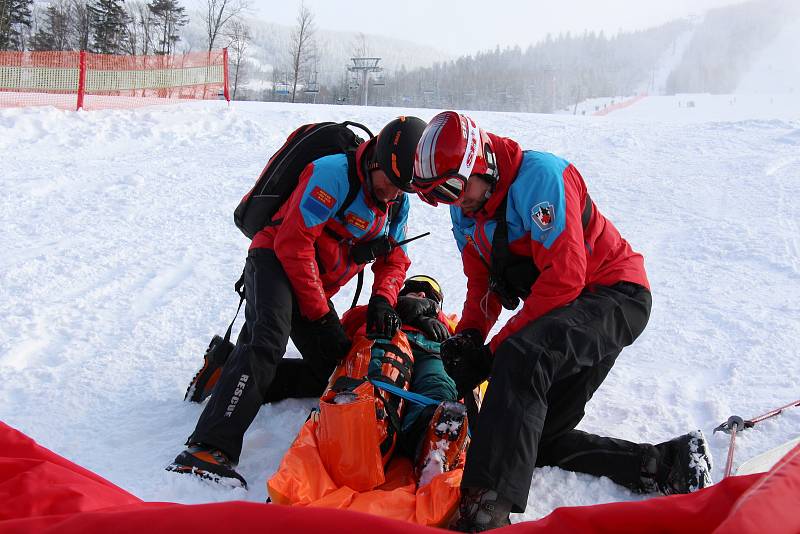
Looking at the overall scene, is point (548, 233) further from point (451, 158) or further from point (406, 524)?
point (406, 524)

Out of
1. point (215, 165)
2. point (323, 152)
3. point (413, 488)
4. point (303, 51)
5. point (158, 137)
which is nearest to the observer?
point (413, 488)

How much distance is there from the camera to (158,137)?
33.6 ft

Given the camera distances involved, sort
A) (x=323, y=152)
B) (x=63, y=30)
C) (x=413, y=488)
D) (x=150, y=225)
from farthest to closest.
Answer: (x=63, y=30)
(x=150, y=225)
(x=323, y=152)
(x=413, y=488)

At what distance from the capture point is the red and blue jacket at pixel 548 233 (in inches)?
103

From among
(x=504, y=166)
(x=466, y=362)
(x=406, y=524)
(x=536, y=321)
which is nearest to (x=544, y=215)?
(x=504, y=166)

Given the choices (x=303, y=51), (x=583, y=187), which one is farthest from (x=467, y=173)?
(x=303, y=51)

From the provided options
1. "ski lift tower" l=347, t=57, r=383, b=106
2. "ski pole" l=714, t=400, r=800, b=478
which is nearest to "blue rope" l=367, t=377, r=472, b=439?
"ski pole" l=714, t=400, r=800, b=478

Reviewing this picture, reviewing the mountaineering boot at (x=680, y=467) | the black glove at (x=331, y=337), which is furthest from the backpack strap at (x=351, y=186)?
the mountaineering boot at (x=680, y=467)

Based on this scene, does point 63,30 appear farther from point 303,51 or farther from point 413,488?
point 413,488

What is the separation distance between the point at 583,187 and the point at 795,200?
5423mm

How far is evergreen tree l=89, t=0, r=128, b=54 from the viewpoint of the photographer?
3794cm

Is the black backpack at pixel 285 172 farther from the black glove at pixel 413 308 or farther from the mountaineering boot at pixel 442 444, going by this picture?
the mountaineering boot at pixel 442 444

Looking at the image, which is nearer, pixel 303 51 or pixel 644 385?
pixel 644 385

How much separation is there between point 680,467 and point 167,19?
44675 mm
